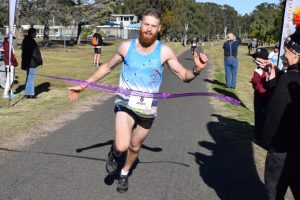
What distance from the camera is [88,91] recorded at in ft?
47.4

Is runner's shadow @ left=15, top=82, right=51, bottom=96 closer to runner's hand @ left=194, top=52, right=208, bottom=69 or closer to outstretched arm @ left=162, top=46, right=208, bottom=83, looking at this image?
outstretched arm @ left=162, top=46, right=208, bottom=83

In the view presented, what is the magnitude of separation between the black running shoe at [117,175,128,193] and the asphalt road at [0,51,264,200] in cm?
7

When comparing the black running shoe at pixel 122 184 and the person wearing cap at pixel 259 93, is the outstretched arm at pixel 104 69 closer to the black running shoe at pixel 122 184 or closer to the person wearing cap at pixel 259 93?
the black running shoe at pixel 122 184

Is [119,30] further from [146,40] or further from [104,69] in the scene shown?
[146,40]

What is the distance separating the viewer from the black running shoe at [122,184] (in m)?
5.25

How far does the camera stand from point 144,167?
6281mm

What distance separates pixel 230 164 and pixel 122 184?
2.01m

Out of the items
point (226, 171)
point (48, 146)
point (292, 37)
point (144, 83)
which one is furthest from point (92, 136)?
point (292, 37)

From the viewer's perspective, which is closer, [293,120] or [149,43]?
[293,120]

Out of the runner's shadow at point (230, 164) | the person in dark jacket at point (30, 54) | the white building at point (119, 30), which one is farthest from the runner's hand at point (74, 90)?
the white building at point (119, 30)

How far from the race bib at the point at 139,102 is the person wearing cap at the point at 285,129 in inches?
64.3

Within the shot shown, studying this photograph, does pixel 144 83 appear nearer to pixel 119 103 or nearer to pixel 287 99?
pixel 119 103

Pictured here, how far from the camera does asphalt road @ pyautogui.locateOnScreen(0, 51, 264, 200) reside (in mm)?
5242

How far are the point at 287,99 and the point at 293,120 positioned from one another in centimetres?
18
